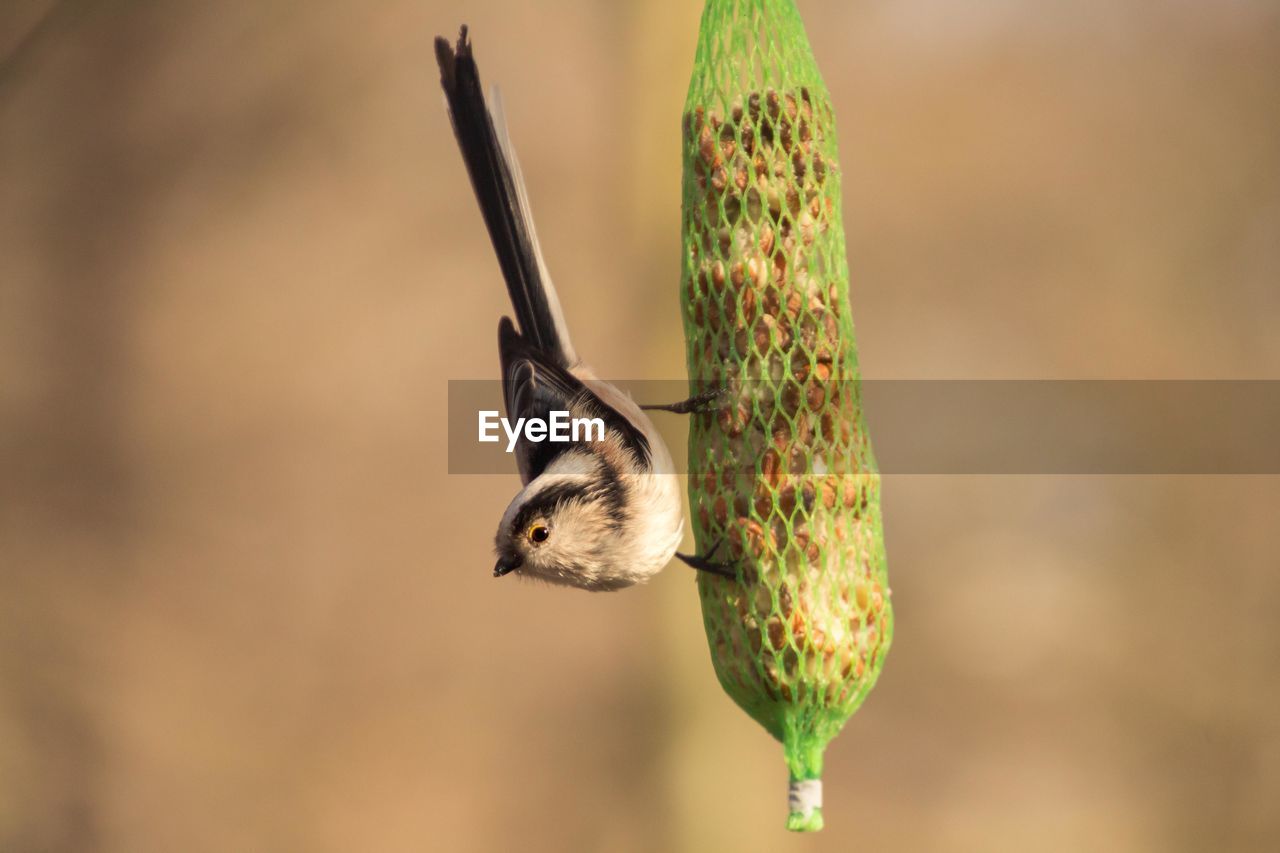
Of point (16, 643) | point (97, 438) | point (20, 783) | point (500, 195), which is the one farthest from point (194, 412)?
point (500, 195)

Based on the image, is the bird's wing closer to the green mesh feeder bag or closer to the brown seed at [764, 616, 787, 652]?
the green mesh feeder bag

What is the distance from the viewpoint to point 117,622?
336cm

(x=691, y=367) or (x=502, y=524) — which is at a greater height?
(x=691, y=367)

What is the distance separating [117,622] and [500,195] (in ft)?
7.36

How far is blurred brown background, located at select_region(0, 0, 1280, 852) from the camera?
10.4 feet

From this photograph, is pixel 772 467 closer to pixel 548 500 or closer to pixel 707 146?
pixel 548 500

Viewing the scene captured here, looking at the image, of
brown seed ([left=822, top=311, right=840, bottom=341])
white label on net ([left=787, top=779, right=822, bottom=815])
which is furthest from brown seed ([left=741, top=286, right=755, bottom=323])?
white label on net ([left=787, top=779, right=822, bottom=815])

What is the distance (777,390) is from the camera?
1.73m

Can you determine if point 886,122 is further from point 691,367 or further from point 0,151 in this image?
point 0,151

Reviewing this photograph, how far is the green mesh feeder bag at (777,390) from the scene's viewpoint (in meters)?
1.70

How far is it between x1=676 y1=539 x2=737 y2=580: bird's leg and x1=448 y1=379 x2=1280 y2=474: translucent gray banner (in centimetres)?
134

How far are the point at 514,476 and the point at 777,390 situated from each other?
167 cm

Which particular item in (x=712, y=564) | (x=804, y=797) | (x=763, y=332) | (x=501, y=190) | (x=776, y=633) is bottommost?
(x=804, y=797)

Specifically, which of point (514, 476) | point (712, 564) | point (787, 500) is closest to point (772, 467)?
point (787, 500)
